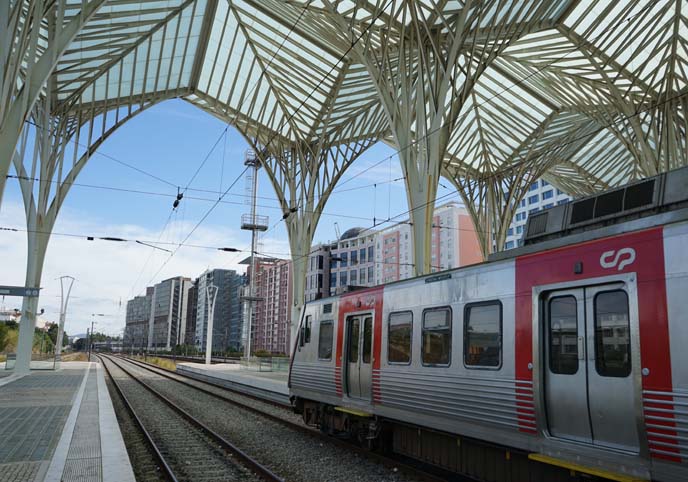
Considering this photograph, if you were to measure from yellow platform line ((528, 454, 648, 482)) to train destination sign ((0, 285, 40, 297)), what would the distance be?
25955mm

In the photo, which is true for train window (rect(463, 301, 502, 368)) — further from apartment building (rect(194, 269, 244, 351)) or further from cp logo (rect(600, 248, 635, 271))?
apartment building (rect(194, 269, 244, 351))

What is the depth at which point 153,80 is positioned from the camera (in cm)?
3600

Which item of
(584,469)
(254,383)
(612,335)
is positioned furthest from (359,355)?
(254,383)

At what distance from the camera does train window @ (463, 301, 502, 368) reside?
8250 mm

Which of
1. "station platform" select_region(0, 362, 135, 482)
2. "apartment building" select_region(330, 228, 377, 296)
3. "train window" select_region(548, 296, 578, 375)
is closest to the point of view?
"train window" select_region(548, 296, 578, 375)

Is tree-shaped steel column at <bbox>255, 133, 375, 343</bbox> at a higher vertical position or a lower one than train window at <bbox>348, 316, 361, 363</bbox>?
higher

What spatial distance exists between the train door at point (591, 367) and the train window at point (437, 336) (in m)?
2.04

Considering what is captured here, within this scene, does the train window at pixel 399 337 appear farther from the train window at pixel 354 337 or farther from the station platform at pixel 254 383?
the station platform at pixel 254 383

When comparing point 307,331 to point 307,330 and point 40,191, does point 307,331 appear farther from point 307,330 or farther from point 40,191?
point 40,191

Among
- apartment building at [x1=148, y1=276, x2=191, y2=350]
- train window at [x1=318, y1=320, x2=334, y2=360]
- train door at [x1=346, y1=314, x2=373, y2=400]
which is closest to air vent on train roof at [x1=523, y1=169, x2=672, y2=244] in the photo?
train door at [x1=346, y1=314, x2=373, y2=400]

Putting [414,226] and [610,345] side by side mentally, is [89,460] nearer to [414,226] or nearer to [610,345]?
[610,345]

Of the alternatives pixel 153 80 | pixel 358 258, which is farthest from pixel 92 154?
pixel 358 258

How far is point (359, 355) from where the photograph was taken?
12031 mm

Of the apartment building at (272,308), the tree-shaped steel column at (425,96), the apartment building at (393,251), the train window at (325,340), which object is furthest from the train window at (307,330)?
the apartment building at (272,308)
